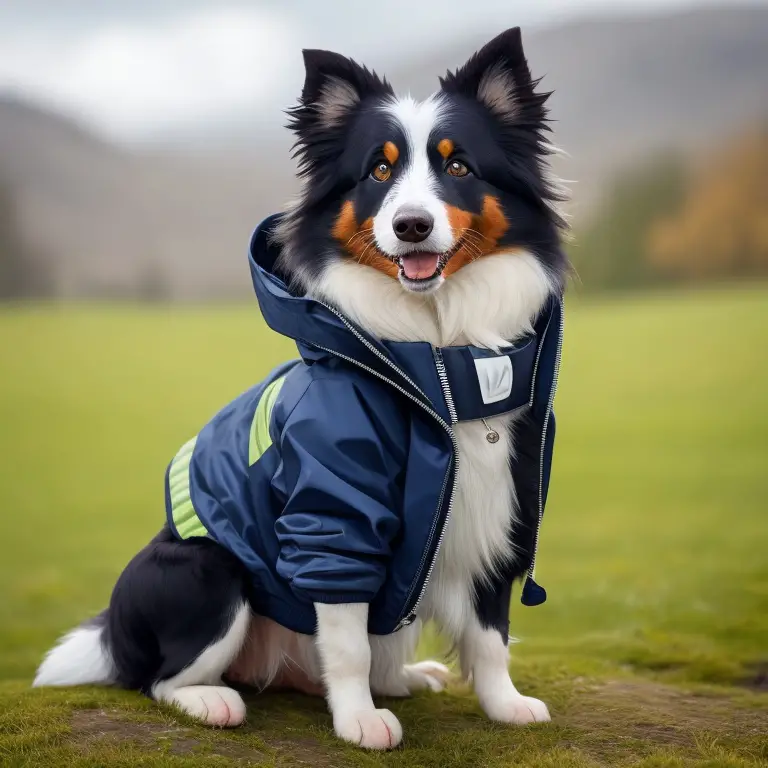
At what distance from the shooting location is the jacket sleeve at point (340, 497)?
8.27ft

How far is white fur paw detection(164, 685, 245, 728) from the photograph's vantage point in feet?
9.17

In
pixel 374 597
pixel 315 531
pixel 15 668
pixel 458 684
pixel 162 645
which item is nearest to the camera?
pixel 315 531

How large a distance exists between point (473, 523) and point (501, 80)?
124cm

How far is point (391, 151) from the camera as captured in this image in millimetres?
2629

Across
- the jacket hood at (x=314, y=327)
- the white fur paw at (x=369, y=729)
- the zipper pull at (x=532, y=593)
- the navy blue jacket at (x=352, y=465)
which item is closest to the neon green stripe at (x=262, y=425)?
the navy blue jacket at (x=352, y=465)

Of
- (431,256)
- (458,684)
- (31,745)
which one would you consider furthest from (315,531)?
(458,684)

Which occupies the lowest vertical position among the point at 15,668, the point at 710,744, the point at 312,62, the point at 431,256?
the point at 15,668

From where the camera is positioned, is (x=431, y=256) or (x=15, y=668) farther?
(x=15, y=668)

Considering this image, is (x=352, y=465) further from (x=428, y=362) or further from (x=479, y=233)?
(x=479, y=233)

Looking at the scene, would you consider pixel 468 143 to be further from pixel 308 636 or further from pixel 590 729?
pixel 590 729

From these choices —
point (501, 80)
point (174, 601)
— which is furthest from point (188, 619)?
point (501, 80)

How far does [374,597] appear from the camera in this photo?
269 centimetres

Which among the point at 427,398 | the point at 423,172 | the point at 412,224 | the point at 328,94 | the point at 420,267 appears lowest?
the point at 427,398

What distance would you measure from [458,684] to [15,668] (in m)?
2.25
